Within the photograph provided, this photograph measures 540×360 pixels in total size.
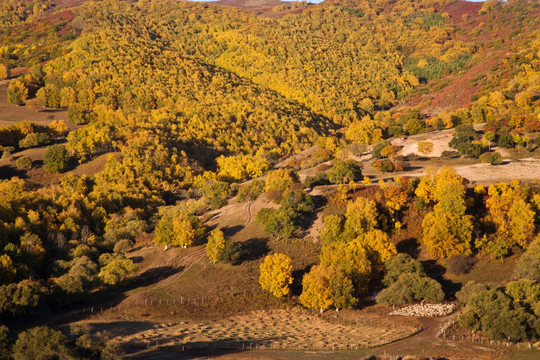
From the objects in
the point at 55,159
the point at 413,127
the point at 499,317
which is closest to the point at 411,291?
the point at 499,317

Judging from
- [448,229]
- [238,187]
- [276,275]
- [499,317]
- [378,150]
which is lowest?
[276,275]

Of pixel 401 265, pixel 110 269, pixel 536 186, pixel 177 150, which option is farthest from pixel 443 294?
pixel 177 150

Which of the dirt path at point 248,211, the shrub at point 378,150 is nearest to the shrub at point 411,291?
the dirt path at point 248,211

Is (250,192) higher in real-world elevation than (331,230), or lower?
higher

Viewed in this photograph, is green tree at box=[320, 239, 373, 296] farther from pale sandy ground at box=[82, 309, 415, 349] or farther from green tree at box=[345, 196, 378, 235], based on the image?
pale sandy ground at box=[82, 309, 415, 349]

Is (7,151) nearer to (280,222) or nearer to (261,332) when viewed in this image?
(280,222)

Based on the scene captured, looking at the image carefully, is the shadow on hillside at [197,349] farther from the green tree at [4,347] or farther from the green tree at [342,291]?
the green tree at [342,291]

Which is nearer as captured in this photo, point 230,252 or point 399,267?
point 399,267

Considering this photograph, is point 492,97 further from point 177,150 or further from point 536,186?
point 177,150
